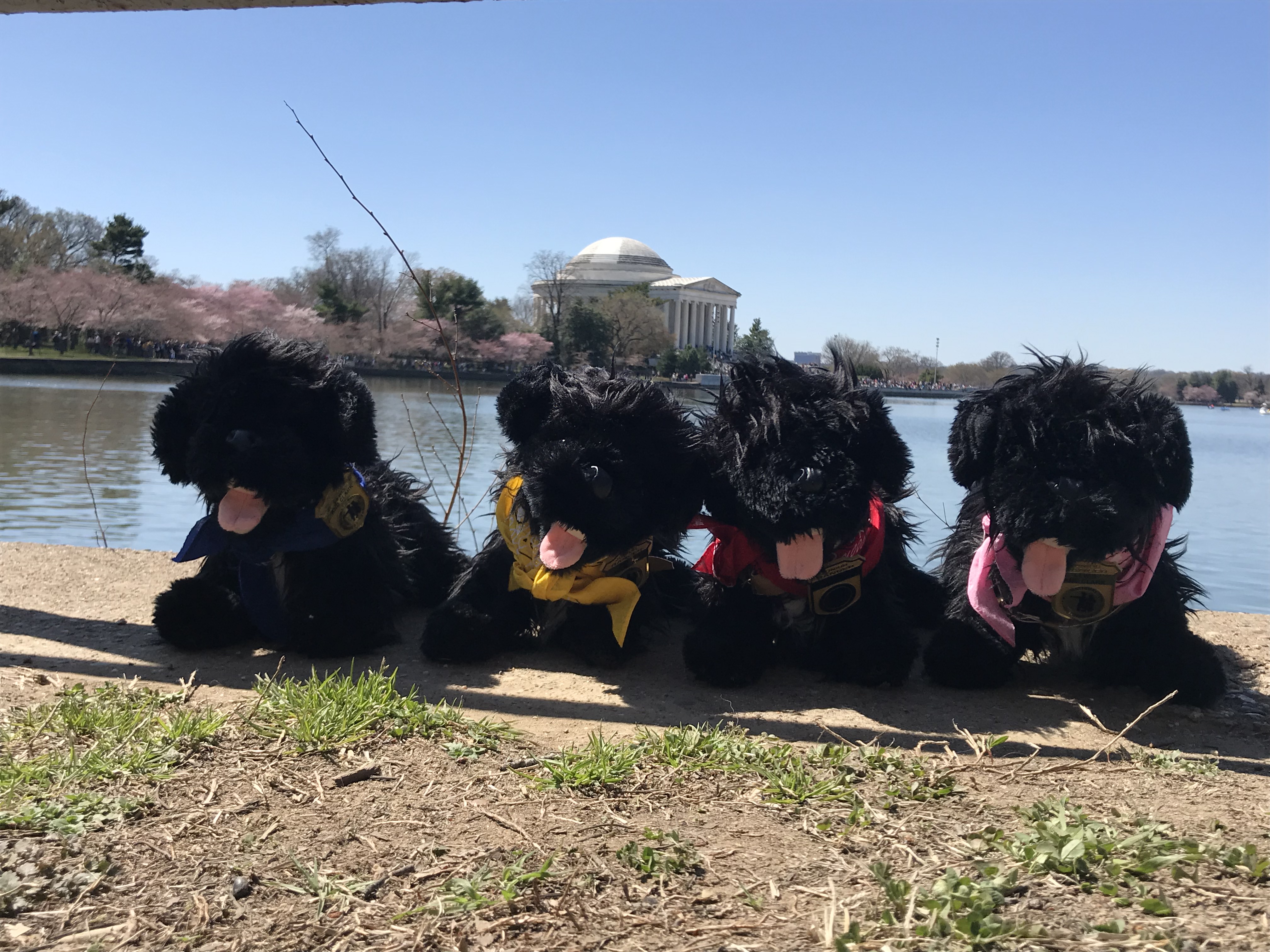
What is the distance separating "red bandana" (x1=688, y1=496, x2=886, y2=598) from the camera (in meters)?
3.69

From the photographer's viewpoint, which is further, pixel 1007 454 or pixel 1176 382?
pixel 1176 382

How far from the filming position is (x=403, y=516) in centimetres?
481

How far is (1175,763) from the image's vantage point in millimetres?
2914

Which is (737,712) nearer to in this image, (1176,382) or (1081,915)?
(1081,915)

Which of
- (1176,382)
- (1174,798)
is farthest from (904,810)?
(1176,382)

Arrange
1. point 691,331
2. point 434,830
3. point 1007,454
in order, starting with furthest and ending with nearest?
point 691,331 < point 1007,454 < point 434,830

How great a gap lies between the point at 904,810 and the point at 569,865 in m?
0.93

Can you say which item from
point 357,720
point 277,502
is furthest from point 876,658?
point 277,502

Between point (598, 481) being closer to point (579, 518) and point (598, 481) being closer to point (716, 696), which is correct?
point (579, 518)

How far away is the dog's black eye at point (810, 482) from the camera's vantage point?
130 inches

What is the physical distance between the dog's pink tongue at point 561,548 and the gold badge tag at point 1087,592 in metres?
1.77

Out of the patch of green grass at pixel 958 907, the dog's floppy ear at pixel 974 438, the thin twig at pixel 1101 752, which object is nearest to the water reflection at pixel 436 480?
the dog's floppy ear at pixel 974 438

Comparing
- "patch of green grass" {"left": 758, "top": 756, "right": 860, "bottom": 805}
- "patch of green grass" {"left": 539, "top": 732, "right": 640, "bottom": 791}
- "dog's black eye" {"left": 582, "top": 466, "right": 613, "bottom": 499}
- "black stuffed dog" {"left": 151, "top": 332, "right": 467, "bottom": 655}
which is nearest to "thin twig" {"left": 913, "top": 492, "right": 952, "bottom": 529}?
"dog's black eye" {"left": 582, "top": 466, "right": 613, "bottom": 499}

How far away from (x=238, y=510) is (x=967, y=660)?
295cm
